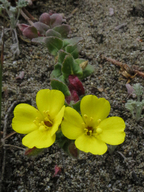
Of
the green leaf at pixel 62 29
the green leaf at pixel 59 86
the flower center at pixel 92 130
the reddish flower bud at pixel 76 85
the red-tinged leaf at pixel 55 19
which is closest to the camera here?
the flower center at pixel 92 130

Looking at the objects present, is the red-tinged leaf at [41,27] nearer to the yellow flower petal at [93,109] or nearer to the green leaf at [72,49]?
the green leaf at [72,49]

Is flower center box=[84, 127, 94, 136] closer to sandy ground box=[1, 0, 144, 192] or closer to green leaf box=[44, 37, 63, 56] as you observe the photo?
sandy ground box=[1, 0, 144, 192]

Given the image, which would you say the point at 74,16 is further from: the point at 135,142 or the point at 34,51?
the point at 135,142

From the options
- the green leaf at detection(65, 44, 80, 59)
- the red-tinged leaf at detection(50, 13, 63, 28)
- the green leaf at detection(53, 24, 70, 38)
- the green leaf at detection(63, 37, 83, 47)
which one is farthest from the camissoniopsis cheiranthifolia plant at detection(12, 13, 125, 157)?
the red-tinged leaf at detection(50, 13, 63, 28)

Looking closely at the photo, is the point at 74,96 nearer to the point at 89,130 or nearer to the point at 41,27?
the point at 89,130

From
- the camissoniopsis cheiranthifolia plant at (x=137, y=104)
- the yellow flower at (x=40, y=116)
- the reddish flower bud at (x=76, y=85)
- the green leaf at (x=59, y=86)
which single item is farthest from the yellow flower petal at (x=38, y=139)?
the camissoniopsis cheiranthifolia plant at (x=137, y=104)

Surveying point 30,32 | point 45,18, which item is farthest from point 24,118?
point 45,18

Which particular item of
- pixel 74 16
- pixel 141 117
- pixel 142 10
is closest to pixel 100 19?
pixel 74 16
